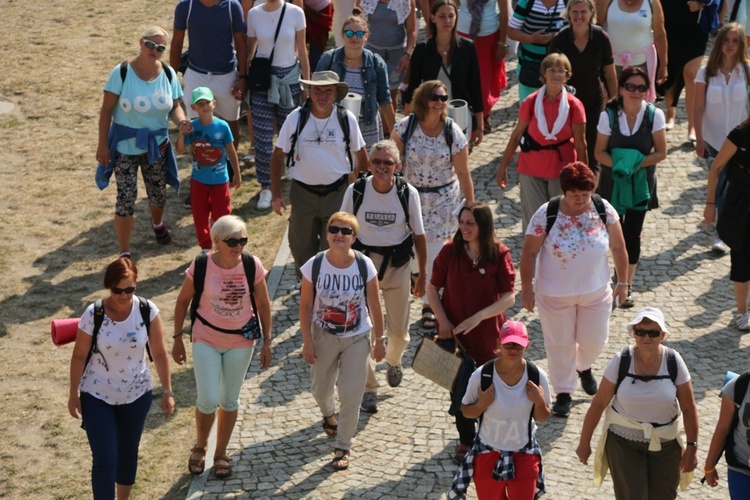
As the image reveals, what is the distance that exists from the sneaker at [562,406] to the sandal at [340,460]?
1594 mm

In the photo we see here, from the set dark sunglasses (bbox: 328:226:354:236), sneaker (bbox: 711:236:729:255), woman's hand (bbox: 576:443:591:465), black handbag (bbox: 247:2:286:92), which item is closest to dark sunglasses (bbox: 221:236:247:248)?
dark sunglasses (bbox: 328:226:354:236)

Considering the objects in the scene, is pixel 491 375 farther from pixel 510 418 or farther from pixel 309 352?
pixel 309 352

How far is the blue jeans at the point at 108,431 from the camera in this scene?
8656 mm

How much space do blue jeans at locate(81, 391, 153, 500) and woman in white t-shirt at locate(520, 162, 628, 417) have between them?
9.11ft

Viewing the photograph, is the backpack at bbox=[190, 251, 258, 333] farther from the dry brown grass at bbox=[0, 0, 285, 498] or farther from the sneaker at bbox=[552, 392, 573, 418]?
the sneaker at bbox=[552, 392, 573, 418]

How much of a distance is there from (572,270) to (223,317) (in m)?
2.42

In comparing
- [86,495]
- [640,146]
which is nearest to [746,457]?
[640,146]

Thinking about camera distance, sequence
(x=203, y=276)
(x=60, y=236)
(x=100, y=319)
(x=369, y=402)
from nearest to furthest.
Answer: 1. (x=100, y=319)
2. (x=203, y=276)
3. (x=369, y=402)
4. (x=60, y=236)

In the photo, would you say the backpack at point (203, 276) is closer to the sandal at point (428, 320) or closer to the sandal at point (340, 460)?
the sandal at point (340, 460)

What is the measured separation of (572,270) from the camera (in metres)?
9.54

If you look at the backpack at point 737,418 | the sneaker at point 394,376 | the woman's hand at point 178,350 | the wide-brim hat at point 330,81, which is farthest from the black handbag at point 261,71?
the backpack at point 737,418

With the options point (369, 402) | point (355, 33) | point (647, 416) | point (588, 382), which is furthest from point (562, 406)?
point (355, 33)

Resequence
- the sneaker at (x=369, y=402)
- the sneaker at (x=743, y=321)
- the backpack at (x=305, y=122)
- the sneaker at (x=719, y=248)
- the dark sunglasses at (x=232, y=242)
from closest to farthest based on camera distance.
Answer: the dark sunglasses at (x=232, y=242) → the sneaker at (x=369, y=402) → the backpack at (x=305, y=122) → the sneaker at (x=743, y=321) → the sneaker at (x=719, y=248)

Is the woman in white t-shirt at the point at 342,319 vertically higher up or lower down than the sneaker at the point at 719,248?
higher up
